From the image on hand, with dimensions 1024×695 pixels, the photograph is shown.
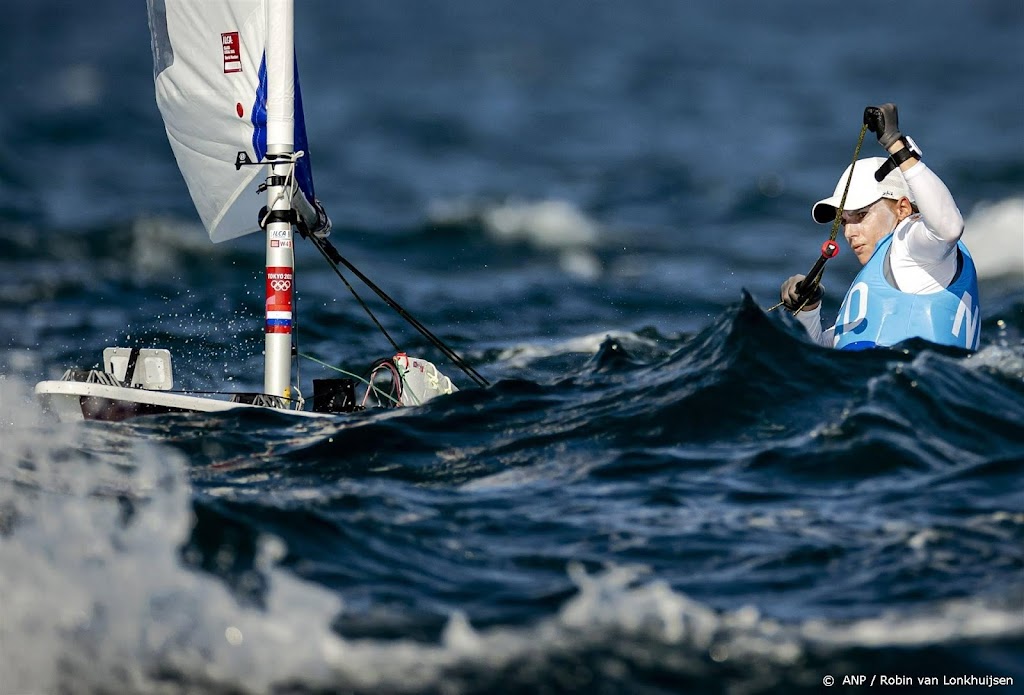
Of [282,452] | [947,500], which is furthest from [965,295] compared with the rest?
[282,452]

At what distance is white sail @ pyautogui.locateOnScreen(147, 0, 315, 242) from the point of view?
909cm

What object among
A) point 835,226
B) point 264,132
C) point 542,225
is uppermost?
point 542,225

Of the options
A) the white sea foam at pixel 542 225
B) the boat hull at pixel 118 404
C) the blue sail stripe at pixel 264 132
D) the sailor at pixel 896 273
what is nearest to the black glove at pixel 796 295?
the sailor at pixel 896 273

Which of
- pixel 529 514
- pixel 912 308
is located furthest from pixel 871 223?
pixel 529 514

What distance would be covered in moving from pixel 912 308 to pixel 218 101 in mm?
4884

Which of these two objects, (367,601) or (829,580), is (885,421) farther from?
(367,601)

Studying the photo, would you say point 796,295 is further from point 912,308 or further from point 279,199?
point 279,199

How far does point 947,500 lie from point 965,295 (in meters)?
2.37

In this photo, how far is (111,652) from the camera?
4676 mm

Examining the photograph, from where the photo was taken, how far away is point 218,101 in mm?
9430

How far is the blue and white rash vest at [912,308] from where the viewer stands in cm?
810

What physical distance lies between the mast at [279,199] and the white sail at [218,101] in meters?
0.11

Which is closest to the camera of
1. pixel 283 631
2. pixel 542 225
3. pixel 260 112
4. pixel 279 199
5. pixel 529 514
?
pixel 283 631

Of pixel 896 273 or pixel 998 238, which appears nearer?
pixel 896 273
